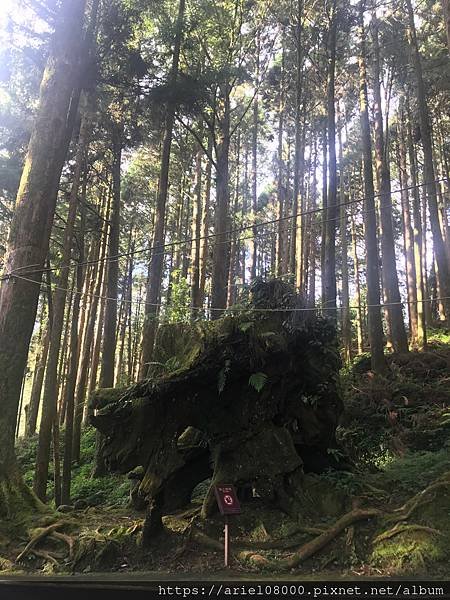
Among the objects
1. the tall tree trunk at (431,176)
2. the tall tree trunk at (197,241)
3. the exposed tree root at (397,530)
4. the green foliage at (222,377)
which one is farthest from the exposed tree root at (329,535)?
the tall tree trunk at (431,176)

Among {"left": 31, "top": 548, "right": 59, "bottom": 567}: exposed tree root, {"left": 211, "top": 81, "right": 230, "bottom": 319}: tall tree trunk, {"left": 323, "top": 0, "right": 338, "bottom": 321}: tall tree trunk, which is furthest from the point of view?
{"left": 211, "top": 81, "right": 230, "bottom": 319}: tall tree trunk

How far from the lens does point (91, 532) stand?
580cm

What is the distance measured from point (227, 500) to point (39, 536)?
7.97 feet

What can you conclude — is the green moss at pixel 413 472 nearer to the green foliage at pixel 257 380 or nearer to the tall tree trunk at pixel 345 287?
the green foliage at pixel 257 380

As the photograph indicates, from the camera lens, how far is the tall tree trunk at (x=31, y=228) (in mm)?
6289

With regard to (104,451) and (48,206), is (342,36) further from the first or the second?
(104,451)

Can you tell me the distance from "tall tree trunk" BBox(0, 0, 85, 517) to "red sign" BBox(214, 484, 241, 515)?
2.78 metres

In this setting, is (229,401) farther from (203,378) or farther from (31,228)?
(31,228)

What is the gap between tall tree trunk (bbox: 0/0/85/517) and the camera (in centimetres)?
629

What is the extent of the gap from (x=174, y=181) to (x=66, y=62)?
1411cm

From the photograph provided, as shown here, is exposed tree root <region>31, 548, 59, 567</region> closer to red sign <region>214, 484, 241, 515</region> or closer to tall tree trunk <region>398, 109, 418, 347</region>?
red sign <region>214, 484, 241, 515</region>

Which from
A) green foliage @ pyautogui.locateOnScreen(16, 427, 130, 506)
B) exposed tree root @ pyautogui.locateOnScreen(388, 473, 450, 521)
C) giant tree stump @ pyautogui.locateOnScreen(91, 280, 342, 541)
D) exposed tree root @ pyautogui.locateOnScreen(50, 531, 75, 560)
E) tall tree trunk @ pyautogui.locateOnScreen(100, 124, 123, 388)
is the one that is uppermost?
tall tree trunk @ pyautogui.locateOnScreen(100, 124, 123, 388)

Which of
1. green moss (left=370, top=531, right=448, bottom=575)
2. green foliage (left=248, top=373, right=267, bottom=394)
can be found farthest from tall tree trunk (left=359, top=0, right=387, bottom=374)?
green moss (left=370, top=531, right=448, bottom=575)

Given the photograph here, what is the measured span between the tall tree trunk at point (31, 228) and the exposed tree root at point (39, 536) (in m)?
0.60
